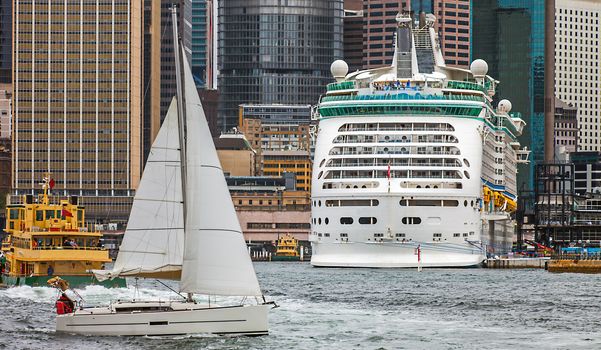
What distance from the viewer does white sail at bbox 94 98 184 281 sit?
68062 mm

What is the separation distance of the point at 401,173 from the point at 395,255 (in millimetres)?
8654

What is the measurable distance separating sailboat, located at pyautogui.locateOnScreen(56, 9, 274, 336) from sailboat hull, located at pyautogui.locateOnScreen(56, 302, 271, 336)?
0.04m

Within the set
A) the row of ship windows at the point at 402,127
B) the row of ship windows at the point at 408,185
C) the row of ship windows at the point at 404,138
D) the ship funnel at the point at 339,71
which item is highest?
the ship funnel at the point at 339,71

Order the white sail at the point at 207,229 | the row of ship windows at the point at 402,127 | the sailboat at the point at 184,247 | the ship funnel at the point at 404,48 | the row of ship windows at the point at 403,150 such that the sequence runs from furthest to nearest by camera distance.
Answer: the ship funnel at the point at 404,48 < the row of ship windows at the point at 402,127 < the row of ship windows at the point at 403,150 < the white sail at the point at 207,229 < the sailboat at the point at 184,247

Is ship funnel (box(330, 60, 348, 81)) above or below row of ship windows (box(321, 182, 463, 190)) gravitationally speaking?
above

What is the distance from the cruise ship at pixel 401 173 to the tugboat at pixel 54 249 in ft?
167

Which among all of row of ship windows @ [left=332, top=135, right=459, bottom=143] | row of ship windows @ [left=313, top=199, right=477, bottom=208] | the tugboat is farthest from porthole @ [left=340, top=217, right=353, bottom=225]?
the tugboat

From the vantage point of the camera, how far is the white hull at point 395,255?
484ft

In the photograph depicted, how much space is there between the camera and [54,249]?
96562mm

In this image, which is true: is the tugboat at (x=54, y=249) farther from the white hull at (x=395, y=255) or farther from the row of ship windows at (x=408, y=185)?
the row of ship windows at (x=408, y=185)

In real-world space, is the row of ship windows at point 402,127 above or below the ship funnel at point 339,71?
below

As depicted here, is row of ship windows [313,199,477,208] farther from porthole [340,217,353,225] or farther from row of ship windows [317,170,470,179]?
row of ship windows [317,170,470,179]

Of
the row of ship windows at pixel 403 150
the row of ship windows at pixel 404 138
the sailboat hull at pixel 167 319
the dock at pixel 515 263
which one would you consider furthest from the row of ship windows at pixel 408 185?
the sailboat hull at pixel 167 319

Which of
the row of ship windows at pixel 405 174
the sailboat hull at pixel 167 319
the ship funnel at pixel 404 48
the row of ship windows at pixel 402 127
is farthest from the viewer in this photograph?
the ship funnel at pixel 404 48
